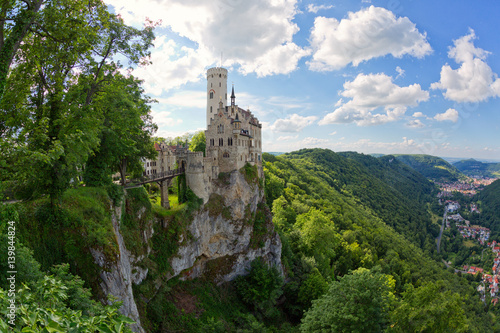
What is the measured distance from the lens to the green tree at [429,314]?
23719 mm

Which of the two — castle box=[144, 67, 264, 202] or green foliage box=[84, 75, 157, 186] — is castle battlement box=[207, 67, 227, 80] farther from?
green foliage box=[84, 75, 157, 186]

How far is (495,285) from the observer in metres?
102

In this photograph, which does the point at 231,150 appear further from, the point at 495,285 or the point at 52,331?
the point at 495,285

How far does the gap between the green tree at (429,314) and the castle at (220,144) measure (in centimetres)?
2416

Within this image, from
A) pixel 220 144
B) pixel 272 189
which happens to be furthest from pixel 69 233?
pixel 272 189

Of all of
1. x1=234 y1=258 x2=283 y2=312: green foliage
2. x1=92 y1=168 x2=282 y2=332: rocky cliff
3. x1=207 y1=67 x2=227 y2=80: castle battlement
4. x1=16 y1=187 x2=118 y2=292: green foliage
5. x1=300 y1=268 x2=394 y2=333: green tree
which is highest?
x1=207 y1=67 x2=227 y2=80: castle battlement

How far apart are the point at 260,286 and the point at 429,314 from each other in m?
20.4

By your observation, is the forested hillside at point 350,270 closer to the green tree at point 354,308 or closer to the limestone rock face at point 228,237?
the green tree at point 354,308

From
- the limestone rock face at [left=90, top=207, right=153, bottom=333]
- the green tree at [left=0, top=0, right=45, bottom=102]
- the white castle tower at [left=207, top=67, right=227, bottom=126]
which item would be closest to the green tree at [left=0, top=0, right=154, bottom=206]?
the green tree at [left=0, top=0, right=45, bottom=102]

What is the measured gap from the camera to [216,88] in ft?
162

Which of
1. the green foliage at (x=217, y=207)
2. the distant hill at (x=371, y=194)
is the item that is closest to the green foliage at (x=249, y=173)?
the green foliage at (x=217, y=207)

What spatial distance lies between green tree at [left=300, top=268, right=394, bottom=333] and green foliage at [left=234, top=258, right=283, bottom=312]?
882 centimetres

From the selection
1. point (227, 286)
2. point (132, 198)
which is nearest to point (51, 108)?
point (132, 198)

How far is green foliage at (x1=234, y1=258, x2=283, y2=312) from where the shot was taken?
37.1m
